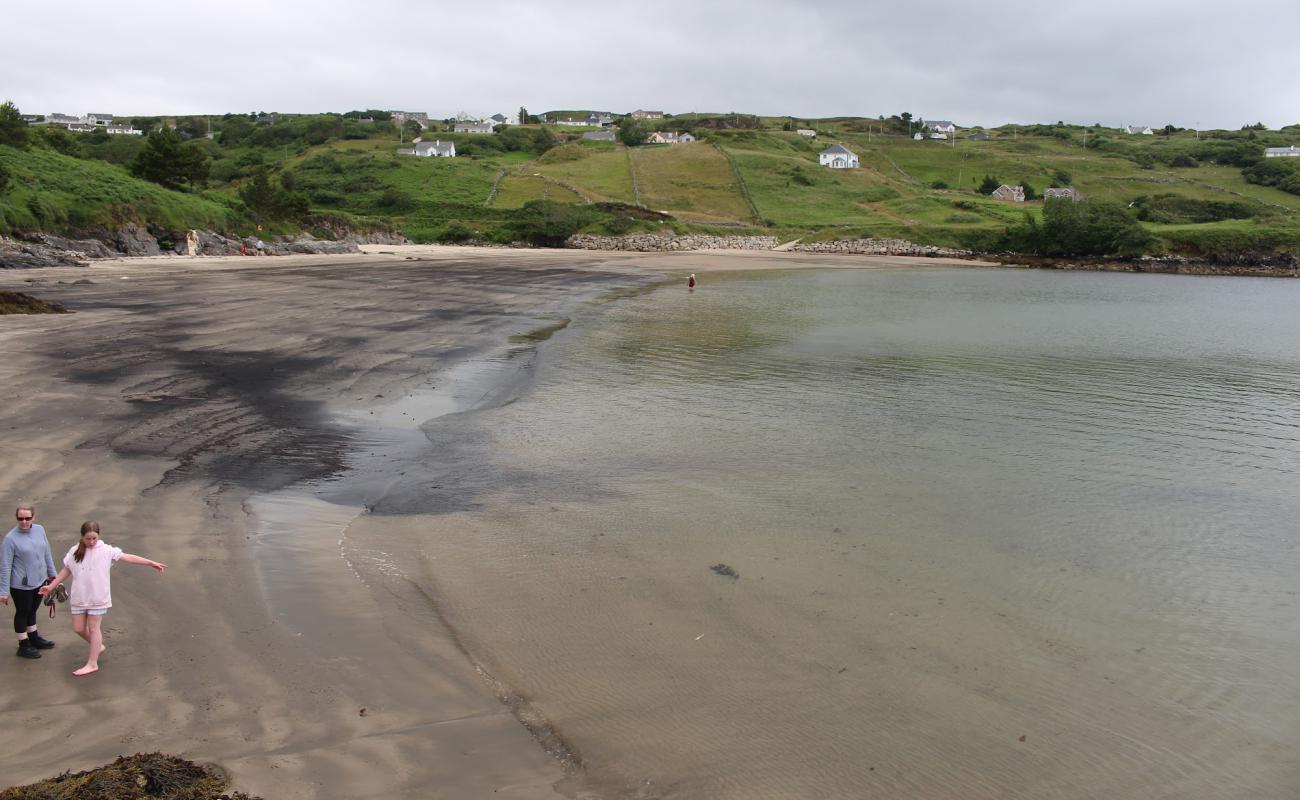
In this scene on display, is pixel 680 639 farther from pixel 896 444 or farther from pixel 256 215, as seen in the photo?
pixel 256 215

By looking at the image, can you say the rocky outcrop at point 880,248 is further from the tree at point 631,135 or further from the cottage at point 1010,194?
the tree at point 631,135

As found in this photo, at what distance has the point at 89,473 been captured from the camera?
37.9 ft

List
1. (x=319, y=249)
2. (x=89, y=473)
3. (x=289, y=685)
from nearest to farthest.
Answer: (x=289, y=685) → (x=89, y=473) → (x=319, y=249)

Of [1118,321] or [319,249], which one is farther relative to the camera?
[319,249]

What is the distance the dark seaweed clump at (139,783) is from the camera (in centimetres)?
499

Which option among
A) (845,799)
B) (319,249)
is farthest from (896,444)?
(319,249)

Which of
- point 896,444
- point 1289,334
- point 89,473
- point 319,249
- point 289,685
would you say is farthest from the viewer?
point 319,249

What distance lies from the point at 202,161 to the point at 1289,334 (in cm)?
6368

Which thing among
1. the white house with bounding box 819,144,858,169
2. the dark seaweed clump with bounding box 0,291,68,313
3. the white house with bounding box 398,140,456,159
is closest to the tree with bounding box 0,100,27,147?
the dark seaweed clump with bounding box 0,291,68,313

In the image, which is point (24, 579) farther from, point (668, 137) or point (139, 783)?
point (668, 137)

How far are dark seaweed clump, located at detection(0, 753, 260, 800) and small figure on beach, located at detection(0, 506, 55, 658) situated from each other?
2.47 m

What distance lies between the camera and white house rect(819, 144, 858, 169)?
123 metres

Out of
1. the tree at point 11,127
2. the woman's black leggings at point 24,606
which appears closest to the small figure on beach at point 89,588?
the woman's black leggings at point 24,606

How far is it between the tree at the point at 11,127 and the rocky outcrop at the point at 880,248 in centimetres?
6172
